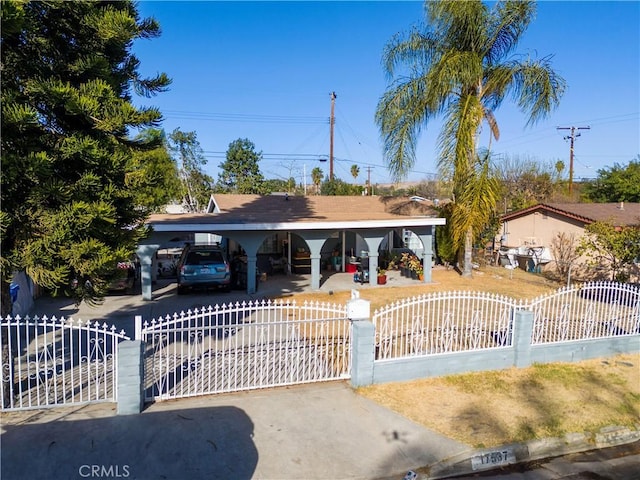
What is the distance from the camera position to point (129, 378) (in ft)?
17.8

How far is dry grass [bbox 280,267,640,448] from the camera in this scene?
220 inches

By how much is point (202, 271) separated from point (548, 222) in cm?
1557

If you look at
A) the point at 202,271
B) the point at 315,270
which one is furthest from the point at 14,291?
the point at 315,270

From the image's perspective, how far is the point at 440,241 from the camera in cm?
1941

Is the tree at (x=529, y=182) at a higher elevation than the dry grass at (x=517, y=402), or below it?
higher

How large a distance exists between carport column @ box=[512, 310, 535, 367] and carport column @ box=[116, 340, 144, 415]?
6.20m

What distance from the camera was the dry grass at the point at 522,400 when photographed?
5.59 meters

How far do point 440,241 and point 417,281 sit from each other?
3.89 meters

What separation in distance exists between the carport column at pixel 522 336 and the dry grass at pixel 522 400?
21 cm

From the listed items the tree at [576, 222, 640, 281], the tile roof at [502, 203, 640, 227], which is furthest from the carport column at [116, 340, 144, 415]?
the tile roof at [502, 203, 640, 227]

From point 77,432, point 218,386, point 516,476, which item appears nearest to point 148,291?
point 218,386

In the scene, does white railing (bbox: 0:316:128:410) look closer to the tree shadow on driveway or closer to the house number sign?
the tree shadow on driveway

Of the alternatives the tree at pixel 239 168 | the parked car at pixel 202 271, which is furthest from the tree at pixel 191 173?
the parked car at pixel 202 271

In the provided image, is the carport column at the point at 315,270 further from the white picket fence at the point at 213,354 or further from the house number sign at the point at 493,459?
the house number sign at the point at 493,459
